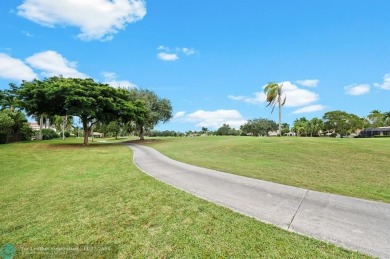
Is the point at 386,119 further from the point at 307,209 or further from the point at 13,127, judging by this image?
the point at 13,127

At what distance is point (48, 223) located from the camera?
519cm

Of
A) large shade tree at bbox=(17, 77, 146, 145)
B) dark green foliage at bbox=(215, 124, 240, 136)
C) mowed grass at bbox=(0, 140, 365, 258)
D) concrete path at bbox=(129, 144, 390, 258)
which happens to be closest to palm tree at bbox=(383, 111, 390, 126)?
dark green foliage at bbox=(215, 124, 240, 136)

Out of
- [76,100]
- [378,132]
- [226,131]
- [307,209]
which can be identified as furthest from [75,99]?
[378,132]

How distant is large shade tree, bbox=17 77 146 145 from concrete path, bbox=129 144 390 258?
2177cm

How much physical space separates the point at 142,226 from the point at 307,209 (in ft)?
12.6

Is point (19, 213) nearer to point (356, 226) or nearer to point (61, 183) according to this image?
point (61, 183)

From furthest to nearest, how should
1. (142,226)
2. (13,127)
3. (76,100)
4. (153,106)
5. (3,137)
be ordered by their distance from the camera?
(153,106)
(13,127)
(3,137)
(76,100)
(142,226)

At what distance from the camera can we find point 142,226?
4.79m

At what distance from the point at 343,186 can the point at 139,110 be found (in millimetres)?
28811

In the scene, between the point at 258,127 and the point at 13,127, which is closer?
the point at 13,127

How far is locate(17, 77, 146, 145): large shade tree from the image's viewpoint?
2570cm

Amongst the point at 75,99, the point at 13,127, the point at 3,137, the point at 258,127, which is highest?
the point at 75,99

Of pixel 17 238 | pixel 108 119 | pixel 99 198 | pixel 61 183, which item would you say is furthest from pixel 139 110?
pixel 17 238

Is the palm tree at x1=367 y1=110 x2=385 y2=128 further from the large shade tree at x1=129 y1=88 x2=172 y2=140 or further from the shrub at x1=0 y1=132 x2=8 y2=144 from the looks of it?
the shrub at x1=0 y1=132 x2=8 y2=144
